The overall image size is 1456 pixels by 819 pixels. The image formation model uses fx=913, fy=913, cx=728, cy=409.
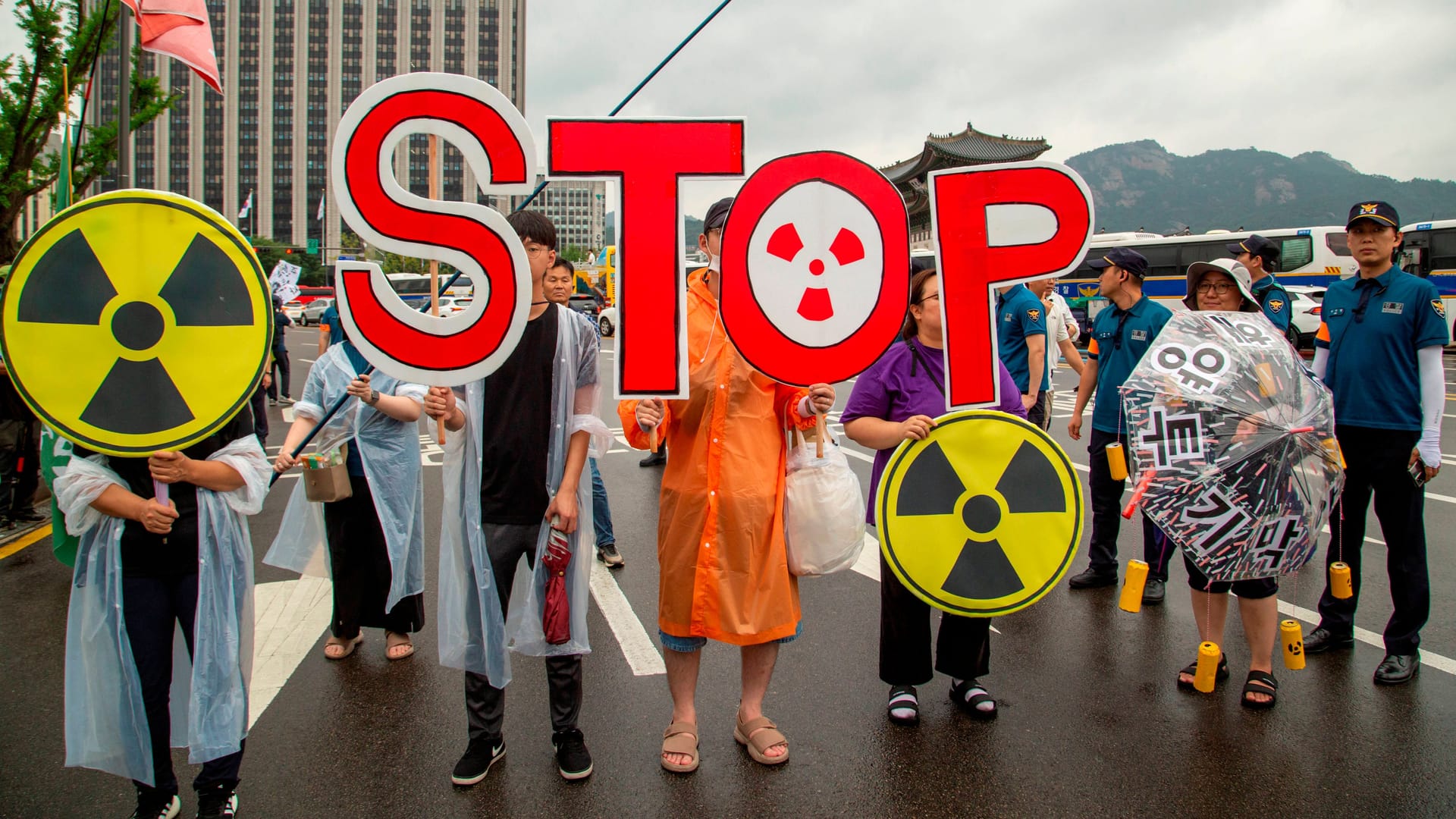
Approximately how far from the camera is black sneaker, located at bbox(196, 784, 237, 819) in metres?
2.57

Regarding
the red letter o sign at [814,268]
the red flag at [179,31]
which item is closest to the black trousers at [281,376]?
the red flag at [179,31]

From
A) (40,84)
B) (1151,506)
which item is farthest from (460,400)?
(40,84)

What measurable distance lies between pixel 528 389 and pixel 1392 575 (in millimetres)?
3515

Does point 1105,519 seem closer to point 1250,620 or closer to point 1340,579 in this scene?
point 1250,620

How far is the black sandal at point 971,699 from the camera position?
131 inches

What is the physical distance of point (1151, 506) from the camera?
3.05 m

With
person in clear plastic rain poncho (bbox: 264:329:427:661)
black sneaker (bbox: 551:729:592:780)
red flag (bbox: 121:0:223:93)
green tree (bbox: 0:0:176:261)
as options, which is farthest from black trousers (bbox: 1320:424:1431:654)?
green tree (bbox: 0:0:176:261)

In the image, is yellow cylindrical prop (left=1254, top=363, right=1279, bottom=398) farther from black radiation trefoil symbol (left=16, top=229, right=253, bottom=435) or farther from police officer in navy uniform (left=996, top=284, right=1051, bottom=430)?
black radiation trefoil symbol (left=16, top=229, right=253, bottom=435)

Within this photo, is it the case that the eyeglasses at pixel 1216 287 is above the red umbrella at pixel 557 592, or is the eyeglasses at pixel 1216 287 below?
above

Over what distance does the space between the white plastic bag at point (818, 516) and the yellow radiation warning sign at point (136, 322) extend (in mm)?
1616

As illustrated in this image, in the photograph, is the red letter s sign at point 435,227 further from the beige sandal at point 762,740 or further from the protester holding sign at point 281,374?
the protester holding sign at point 281,374

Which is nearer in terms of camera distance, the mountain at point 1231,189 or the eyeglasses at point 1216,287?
the eyeglasses at point 1216,287

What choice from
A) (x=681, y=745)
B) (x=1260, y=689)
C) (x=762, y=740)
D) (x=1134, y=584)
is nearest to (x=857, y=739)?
(x=762, y=740)

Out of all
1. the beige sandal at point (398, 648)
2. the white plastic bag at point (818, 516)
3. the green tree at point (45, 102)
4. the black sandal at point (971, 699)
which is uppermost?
the green tree at point (45, 102)
